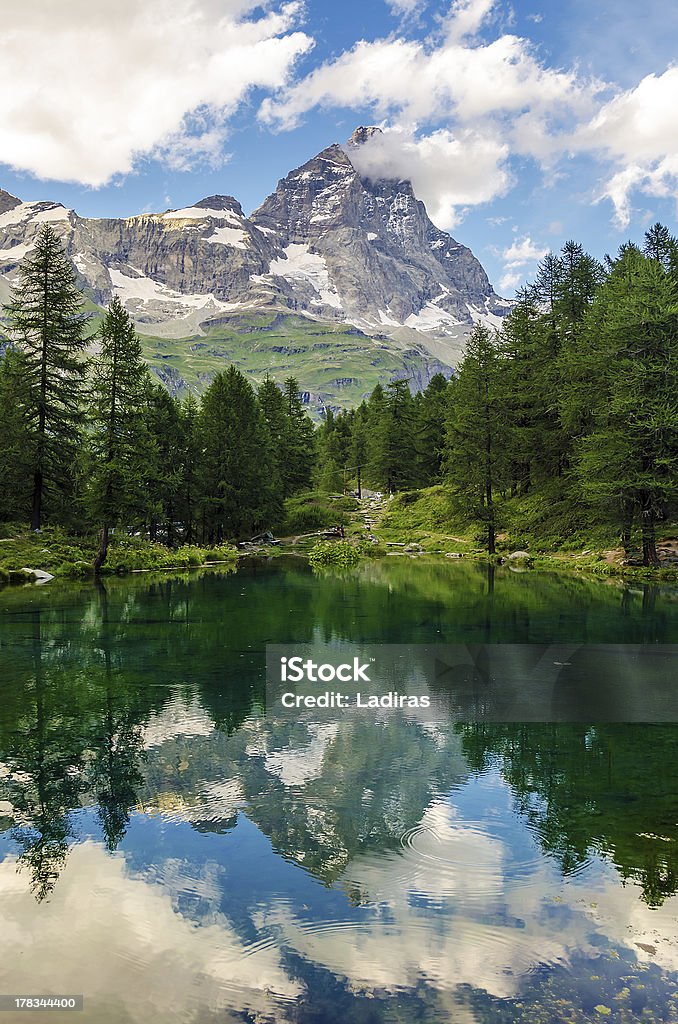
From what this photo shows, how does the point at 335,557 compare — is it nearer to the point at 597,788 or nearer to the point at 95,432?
the point at 95,432

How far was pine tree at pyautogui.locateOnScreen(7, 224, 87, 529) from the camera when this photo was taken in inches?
1795

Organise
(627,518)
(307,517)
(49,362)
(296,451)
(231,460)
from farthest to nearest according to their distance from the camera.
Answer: (296,451)
(307,517)
(231,460)
(49,362)
(627,518)

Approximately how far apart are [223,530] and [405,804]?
197ft

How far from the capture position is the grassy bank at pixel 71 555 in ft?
131

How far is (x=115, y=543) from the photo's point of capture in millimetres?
48906

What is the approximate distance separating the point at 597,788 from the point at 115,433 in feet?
124

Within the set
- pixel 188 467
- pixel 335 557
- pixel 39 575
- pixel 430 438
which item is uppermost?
pixel 430 438

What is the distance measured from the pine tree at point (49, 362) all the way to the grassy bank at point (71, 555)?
2343 mm

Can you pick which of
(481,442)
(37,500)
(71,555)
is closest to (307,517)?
(481,442)

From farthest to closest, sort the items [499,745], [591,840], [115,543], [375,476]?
[375,476] < [115,543] < [499,745] < [591,840]

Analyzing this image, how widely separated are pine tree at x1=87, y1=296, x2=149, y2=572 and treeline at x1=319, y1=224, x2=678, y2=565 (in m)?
25.0

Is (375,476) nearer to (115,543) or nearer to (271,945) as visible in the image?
(115,543)

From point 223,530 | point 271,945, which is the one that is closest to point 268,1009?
point 271,945

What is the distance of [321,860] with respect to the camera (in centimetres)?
796
